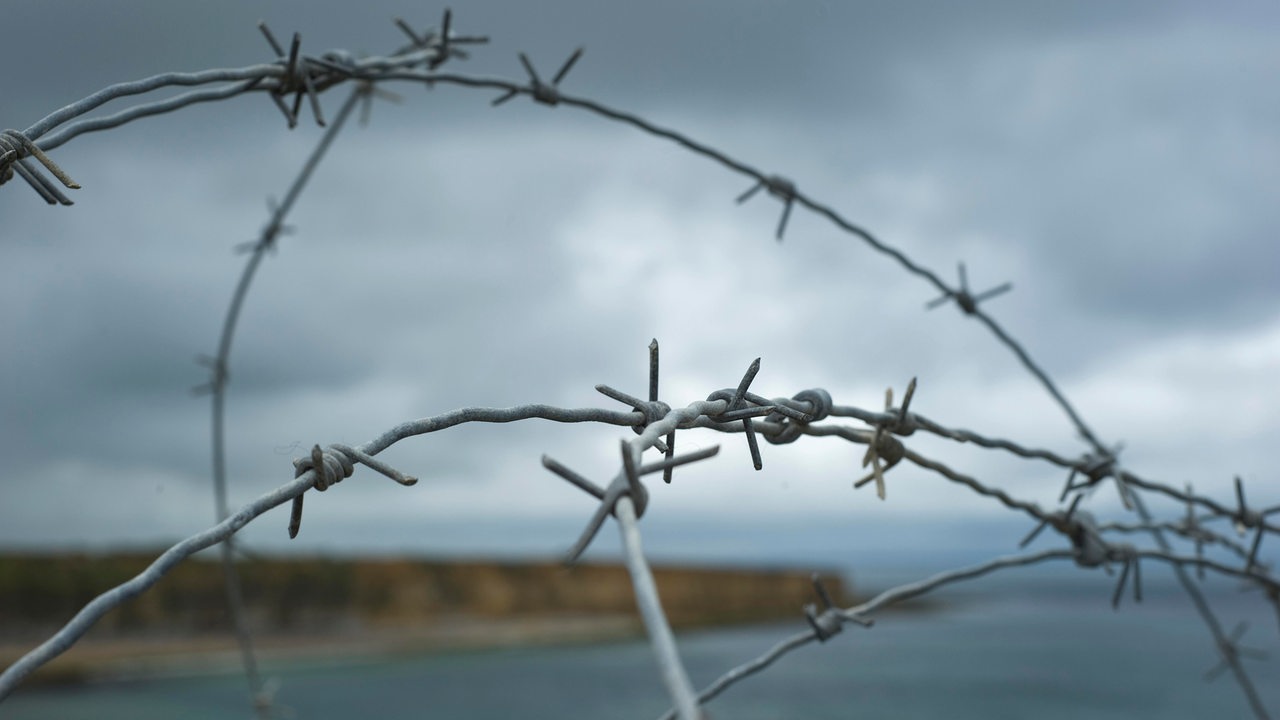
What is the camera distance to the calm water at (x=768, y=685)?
10.0 meters

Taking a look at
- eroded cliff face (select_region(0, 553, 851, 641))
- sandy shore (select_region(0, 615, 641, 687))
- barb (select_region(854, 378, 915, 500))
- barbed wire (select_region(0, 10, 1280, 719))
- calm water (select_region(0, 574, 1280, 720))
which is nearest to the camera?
barbed wire (select_region(0, 10, 1280, 719))

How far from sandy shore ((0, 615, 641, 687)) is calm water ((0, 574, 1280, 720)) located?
340mm

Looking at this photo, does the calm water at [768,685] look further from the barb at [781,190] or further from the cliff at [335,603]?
the barb at [781,190]

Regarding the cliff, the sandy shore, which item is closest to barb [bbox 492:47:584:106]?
the cliff

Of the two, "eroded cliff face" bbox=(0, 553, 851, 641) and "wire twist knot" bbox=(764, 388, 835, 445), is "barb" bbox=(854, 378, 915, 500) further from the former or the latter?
"eroded cliff face" bbox=(0, 553, 851, 641)

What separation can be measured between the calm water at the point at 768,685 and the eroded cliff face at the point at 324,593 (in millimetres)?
632

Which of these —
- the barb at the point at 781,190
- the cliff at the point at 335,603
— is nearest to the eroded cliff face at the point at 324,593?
the cliff at the point at 335,603

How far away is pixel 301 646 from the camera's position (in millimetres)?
12961

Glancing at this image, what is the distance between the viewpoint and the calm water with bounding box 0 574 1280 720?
394 inches

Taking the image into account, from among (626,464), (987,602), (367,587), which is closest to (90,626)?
(626,464)

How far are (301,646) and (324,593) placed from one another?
1.11 meters

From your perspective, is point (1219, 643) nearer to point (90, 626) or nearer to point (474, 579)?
point (90, 626)

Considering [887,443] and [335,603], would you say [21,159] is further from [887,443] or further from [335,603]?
[335,603]

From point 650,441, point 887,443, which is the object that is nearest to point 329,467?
point 650,441
